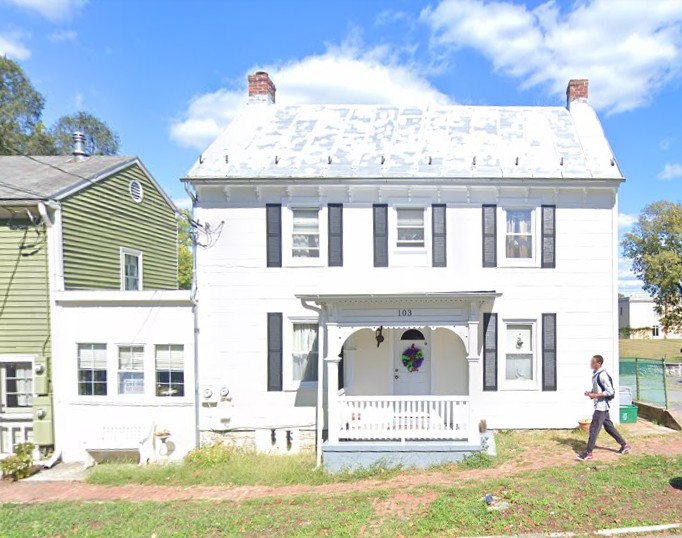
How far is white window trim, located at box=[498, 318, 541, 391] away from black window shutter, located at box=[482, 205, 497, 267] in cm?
148

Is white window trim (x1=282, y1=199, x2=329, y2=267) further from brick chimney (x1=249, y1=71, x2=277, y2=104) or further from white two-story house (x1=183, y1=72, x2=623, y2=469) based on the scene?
brick chimney (x1=249, y1=71, x2=277, y2=104)

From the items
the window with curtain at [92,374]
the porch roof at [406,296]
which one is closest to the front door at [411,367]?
the porch roof at [406,296]

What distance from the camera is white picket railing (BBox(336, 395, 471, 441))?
890 cm

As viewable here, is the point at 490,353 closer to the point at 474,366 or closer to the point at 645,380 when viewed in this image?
the point at 474,366

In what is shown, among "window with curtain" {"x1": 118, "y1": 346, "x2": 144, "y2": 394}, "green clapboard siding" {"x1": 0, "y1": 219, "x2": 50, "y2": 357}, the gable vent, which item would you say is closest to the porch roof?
"window with curtain" {"x1": 118, "y1": 346, "x2": 144, "y2": 394}

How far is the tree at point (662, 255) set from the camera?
33.1 m

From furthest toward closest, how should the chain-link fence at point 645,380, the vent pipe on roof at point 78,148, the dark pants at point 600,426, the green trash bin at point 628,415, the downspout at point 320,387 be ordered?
the vent pipe on roof at point 78,148 < the chain-link fence at point 645,380 < the green trash bin at point 628,415 < the downspout at point 320,387 < the dark pants at point 600,426

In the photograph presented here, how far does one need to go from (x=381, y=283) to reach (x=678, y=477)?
20.8 feet

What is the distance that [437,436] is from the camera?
888 cm

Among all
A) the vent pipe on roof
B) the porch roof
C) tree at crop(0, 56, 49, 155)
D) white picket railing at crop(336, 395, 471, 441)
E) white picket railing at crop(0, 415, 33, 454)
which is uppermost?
tree at crop(0, 56, 49, 155)

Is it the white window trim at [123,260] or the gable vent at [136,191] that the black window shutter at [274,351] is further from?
the gable vent at [136,191]

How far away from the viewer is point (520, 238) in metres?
10.6

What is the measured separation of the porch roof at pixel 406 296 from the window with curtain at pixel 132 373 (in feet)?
14.7

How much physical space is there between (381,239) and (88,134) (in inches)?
1370
